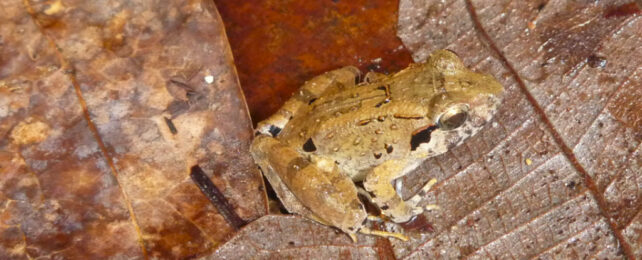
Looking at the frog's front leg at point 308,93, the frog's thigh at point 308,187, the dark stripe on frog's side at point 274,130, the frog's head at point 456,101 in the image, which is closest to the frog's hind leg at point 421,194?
the frog's head at point 456,101

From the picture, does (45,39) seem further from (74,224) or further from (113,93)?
(74,224)

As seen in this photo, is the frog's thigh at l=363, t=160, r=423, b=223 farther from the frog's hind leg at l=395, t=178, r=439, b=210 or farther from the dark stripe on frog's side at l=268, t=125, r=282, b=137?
the dark stripe on frog's side at l=268, t=125, r=282, b=137

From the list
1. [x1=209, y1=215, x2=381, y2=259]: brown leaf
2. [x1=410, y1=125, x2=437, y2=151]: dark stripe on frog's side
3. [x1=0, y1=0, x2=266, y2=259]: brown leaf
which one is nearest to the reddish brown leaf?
[x1=0, y1=0, x2=266, y2=259]: brown leaf

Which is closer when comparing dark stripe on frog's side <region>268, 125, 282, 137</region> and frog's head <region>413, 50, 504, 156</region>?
frog's head <region>413, 50, 504, 156</region>

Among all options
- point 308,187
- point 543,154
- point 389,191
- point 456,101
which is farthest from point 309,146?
point 543,154

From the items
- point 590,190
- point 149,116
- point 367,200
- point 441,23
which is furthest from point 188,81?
point 590,190

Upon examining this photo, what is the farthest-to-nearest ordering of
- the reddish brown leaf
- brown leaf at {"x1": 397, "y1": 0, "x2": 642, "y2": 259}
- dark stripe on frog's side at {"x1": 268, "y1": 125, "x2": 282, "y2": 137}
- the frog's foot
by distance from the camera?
the reddish brown leaf < dark stripe on frog's side at {"x1": 268, "y1": 125, "x2": 282, "y2": 137} < the frog's foot < brown leaf at {"x1": 397, "y1": 0, "x2": 642, "y2": 259}
